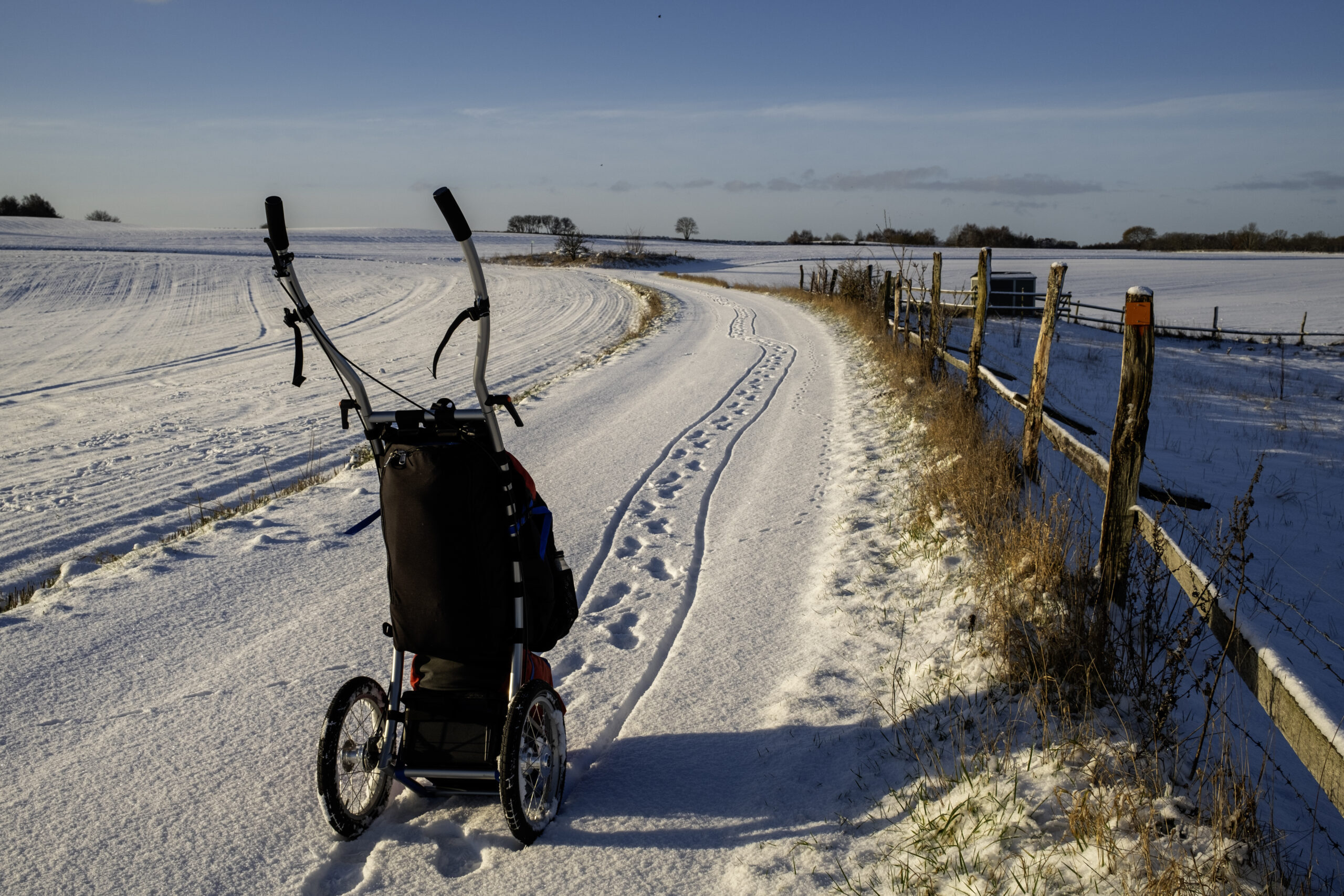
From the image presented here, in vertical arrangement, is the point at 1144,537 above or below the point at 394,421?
below

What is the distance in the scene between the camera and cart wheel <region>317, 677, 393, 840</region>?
250 centimetres

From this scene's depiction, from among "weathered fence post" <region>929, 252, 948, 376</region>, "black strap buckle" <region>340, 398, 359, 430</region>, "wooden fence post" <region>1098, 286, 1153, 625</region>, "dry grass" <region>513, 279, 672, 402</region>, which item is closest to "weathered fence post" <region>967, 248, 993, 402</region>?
"weathered fence post" <region>929, 252, 948, 376</region>

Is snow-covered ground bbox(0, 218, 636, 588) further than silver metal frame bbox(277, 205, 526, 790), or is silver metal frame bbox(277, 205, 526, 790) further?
snow-covered ground bbox(0, 218, 636, 588)

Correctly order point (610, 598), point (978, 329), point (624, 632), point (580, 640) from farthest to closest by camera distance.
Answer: point (978, 329) → point (610, 598) → point (624, 632) → point (580, 640)

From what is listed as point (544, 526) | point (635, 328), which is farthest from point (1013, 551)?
point (635, 328)

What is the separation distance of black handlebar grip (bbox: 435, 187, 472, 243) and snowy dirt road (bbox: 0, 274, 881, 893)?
6.49 feet

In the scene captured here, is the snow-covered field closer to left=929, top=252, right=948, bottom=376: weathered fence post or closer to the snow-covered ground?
the snow-covered ground

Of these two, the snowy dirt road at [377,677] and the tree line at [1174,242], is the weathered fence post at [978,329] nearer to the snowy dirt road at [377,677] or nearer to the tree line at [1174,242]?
the snowy dirt road at [377,677]

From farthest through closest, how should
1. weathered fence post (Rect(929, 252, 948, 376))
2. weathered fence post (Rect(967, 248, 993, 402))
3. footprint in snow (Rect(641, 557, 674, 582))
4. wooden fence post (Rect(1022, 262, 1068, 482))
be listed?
1. weathered fence post (Rect(929, 252, 948, 376))
2. weathered fence post (Rect(967, 248, 993, 402))
3. wooden fence post (Rect(1022, 262, 1068, 482))
4. footprint in snow (Rect(641, 557, 674, 582))

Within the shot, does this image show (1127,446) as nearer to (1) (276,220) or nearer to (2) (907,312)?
(1) (276,220)

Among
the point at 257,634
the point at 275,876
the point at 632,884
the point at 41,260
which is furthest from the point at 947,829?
the point at 41,260

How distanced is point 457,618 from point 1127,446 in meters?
2.82

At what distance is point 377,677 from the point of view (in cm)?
368

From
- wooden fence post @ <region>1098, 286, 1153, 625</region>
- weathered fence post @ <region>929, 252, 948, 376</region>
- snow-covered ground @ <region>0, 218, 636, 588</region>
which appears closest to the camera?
wooden fence post @ <region>1098, 286, 1153, 625</region>
